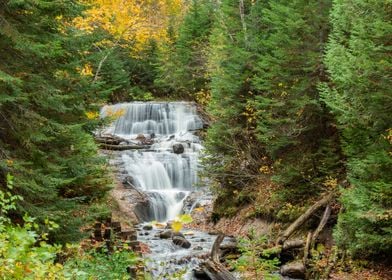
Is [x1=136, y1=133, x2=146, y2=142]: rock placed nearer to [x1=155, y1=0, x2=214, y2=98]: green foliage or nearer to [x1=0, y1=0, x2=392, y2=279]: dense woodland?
[x1=155, y1=0, x2=214, y2=98]: green foliage

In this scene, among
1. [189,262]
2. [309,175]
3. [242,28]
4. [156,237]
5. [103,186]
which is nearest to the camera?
[103,186]

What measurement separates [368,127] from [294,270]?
3.92 m

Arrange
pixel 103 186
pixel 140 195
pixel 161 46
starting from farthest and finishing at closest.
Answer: pixel 161 46 → pixel 140 195 → pixel 103 186

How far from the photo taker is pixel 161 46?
3456 centimetres

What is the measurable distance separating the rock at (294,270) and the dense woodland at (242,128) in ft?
3.63

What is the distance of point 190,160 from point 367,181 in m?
14.1

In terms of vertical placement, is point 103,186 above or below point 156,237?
above

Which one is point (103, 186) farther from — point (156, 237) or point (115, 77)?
point (115, 77)

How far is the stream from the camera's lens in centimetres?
1315

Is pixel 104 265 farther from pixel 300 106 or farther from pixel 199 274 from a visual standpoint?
pixel 300 106

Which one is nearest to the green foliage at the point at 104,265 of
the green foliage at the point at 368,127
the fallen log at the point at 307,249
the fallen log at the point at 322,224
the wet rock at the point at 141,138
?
the green foliage at the point at 368,127

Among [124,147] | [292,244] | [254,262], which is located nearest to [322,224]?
[292,244]

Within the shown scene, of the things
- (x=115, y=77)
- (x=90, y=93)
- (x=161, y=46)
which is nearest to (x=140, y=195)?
(x=90, y=93)

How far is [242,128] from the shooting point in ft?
53.0
